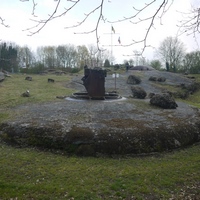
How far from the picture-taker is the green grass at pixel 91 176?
6207 mm

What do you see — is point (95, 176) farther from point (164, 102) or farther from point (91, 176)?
point (164, 102)

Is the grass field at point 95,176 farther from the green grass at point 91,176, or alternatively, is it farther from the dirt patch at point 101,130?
the dirt patch at point 101,130

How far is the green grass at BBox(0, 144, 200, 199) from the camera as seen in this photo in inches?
244

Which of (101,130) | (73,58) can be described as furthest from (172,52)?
(101,130)

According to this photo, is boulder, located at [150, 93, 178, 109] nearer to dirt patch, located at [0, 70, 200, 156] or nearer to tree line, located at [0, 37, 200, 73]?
dirt patch, located at [0, 70, 200, 156]

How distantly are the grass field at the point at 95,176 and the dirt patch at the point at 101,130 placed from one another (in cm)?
56

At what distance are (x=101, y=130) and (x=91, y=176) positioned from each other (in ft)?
10.2

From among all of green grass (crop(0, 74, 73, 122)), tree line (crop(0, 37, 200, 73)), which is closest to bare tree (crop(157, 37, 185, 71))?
tree line (crop(0, 37, 200, 73))

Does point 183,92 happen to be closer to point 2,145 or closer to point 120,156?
point 120,156

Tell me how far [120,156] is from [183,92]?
24.2m

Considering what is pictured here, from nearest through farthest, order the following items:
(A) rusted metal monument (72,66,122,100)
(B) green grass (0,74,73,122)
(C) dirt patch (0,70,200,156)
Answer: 1. (C) dirt patch (0,70,200,156)
2. (B) green grass (0,74,73,122)
3. (A) rusted metal monument (72,66,122,100)

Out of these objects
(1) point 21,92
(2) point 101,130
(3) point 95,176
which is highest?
(1) point 21,92

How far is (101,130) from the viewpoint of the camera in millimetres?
10039

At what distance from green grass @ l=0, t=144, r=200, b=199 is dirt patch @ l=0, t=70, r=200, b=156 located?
2.11 feet
